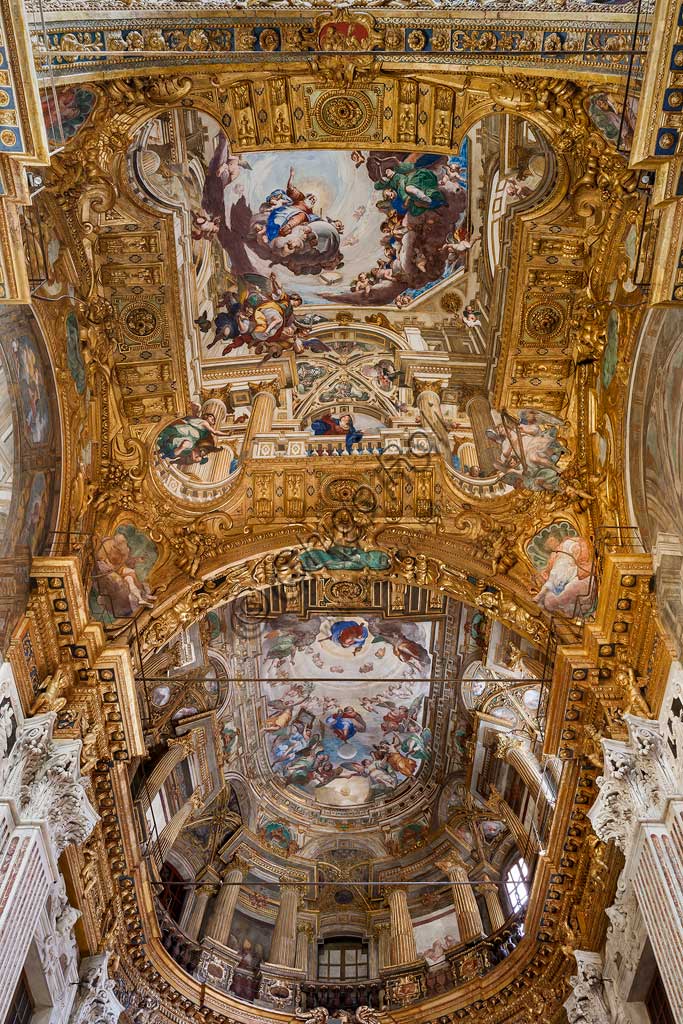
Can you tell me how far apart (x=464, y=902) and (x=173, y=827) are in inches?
238

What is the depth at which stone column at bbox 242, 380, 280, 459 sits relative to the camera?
1495cm

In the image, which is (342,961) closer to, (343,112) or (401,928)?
(401,928)

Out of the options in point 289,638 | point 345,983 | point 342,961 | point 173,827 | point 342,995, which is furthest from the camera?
point 289,638

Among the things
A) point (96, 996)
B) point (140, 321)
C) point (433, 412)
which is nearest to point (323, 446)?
point (433, 412)

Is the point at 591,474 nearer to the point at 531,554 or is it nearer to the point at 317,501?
the point at 531,554

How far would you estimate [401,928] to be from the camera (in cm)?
1861

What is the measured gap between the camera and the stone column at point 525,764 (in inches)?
637

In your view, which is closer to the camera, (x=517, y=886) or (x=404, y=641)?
(x=517, y=886)

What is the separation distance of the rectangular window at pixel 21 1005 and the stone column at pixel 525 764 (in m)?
8.72

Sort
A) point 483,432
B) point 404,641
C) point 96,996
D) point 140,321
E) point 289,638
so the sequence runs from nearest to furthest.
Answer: point 96,996
point 140,321
point 483,432
point 289,638
point 404,641

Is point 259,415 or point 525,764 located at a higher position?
point 259,415

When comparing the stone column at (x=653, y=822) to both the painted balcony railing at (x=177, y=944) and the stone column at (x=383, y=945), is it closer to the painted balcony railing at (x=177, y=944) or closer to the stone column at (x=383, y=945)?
the painted balcony railing at (x=177, y=944)

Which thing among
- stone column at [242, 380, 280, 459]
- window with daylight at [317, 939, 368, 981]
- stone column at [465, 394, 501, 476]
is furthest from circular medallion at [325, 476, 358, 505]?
window with daylight at [317, 939, 368, 981]

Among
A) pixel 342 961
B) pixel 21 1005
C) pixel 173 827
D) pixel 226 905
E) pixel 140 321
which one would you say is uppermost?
pixel 140 321
